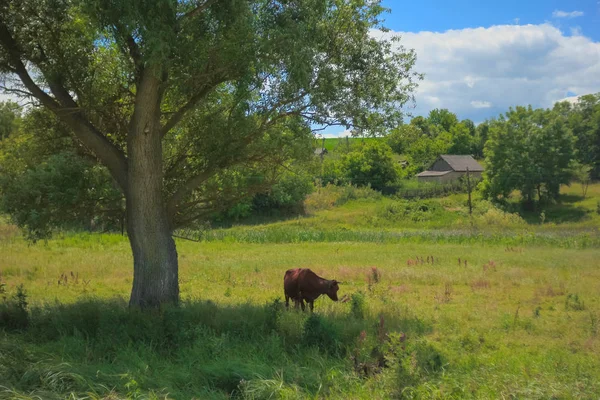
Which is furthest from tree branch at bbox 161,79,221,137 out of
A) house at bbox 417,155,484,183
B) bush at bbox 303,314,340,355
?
house at bbox 417,155,484,183

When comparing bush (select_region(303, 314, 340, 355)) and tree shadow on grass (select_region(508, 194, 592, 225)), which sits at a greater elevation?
bush (select_region(303, 314, 340, 355))

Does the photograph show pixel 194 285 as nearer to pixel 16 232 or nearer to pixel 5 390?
pixel 5 390

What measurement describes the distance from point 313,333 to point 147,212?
499cm

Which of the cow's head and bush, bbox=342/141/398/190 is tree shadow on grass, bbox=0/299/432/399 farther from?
bush, bbox=342/141/398/190

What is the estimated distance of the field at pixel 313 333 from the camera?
6758mm

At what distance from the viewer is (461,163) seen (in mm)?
89500

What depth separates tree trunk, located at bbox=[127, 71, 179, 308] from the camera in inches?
458

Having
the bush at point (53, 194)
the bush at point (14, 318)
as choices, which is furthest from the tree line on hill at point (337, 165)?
the bush at point (14, 318)

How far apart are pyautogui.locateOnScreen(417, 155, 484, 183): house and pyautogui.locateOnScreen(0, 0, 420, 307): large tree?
236ft

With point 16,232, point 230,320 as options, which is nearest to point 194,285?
point 230,320

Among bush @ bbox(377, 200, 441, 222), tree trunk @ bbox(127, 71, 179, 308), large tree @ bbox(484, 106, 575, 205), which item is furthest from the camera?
large tree @ bbox(484, 106, 575, 205)

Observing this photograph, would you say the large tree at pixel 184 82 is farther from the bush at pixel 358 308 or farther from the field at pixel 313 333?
the bush at pixel 358 308

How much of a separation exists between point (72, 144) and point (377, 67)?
829cm

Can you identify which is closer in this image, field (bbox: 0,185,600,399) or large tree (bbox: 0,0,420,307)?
field (bbox: 0,185,600,399)
